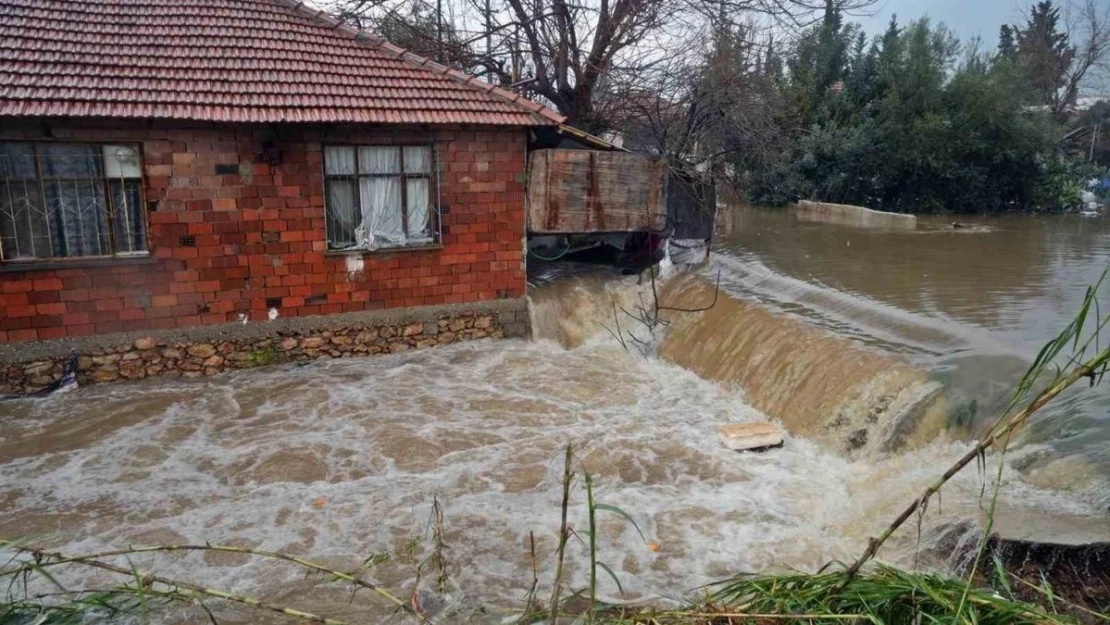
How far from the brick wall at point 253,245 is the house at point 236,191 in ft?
0.07

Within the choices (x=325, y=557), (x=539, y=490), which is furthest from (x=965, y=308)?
(x=325, y=557)

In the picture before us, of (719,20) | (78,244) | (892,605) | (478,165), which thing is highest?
(719,20)

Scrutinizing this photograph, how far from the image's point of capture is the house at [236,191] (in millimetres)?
8414

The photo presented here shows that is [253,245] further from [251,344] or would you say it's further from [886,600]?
[886,600]

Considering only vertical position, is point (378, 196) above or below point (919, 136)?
below

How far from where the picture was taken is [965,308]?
8.94m

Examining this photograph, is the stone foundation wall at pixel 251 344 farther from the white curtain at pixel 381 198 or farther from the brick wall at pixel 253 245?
the white curtain at pixel 381 198

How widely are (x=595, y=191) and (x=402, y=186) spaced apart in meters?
2.70

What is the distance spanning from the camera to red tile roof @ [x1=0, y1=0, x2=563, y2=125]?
27.3 ft

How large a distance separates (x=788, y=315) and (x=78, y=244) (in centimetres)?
852

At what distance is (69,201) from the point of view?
847 centimetres

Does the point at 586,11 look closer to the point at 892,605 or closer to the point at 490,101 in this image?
the point at 490,101

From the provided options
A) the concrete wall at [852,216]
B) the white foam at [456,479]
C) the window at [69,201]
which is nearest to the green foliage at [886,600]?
the white foam at [456,479]

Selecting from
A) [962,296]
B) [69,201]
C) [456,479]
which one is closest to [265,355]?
[69,201]
